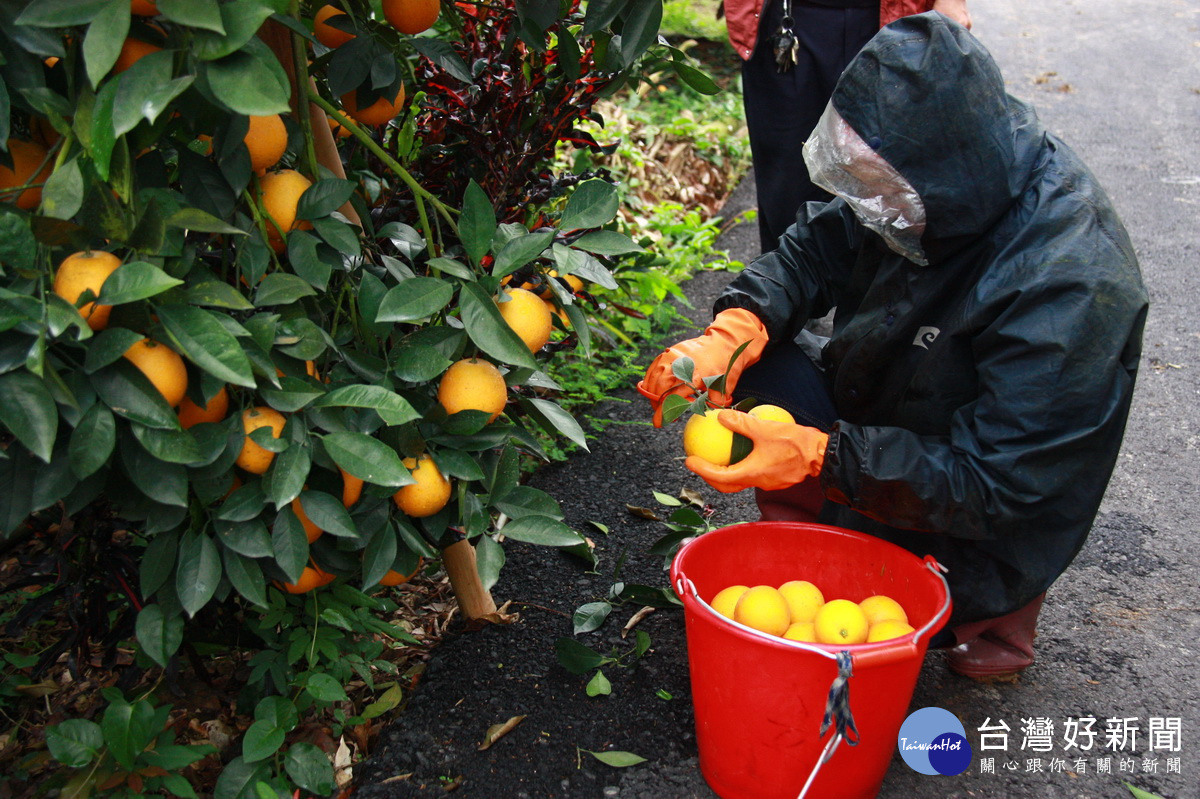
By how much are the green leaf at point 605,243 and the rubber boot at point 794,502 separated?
0.88 m

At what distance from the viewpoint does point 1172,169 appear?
5.37 metres

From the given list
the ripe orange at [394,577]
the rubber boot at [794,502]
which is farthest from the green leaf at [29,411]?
the rubber boot at [794,502]

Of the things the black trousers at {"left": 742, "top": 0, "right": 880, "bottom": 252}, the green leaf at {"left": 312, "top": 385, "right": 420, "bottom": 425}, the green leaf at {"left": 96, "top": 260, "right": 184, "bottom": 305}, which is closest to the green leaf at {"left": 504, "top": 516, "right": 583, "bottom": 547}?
the green leaf at {"left": 312, "top": 385, "right": 420, "bottom": 425}

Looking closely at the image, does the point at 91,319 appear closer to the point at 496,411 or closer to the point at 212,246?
the point at 212,246

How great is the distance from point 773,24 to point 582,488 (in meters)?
1.62

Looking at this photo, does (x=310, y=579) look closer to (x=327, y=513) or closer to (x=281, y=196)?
(x=327, y=513)

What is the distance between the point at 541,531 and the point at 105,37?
0.88m

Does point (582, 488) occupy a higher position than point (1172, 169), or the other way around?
point (1172, 169)

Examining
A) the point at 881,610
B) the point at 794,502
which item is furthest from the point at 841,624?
the point at 794,502

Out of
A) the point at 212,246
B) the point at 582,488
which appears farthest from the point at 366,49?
the point at 582,488

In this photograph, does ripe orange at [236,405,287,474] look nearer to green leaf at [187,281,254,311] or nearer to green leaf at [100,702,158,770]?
green leaf at [187,281,254,311]

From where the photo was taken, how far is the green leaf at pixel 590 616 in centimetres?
197

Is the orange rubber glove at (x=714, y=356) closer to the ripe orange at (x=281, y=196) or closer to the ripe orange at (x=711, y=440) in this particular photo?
the ripe orange at (x=711, y=440)

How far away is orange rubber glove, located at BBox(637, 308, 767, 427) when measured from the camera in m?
1.99
